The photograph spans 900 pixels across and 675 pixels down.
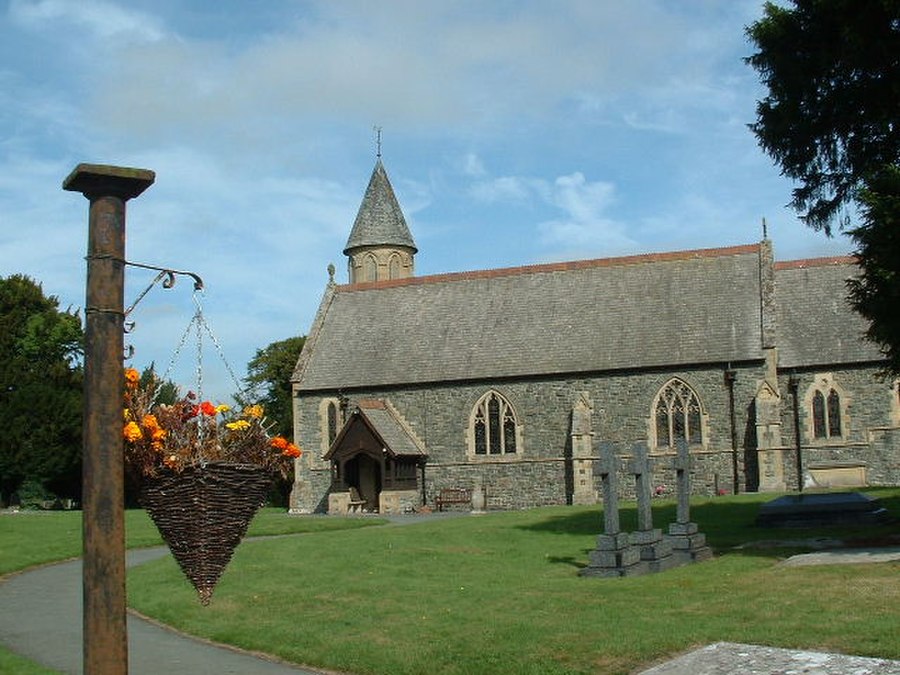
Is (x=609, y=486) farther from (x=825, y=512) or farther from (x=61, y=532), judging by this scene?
(x=61, y=532)

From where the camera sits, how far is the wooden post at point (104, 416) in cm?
518

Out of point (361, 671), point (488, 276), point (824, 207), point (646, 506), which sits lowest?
point (361, 671)

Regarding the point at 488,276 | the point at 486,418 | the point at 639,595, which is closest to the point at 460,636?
the point at 639,595

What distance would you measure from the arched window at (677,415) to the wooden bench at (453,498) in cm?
753

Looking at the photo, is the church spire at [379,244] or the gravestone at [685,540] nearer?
the gravestone at [685,540]

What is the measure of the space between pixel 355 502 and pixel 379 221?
76.8 feet

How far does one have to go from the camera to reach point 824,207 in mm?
21969

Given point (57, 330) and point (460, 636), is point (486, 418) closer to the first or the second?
point (57, 330)

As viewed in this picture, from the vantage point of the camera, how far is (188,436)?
6.49 metres

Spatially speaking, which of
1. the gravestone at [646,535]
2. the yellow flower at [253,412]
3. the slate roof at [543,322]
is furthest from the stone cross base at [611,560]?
the slate roof at [543,322]

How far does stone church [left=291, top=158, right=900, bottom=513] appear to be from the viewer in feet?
128

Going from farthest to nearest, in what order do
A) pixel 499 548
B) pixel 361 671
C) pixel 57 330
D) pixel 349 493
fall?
pixel 57 330, pixel 349 493, pixel 499 548, pixel 361 671

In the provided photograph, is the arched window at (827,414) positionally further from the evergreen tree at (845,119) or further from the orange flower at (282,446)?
the orange flower at (282,446)

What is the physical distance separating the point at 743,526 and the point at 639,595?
439 inches
